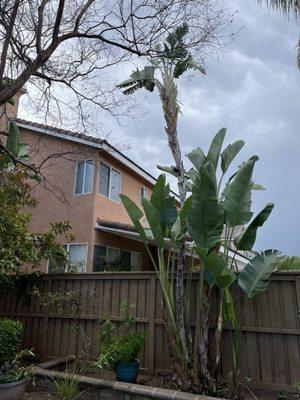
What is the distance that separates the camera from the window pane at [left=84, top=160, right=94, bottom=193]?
13742 millimetres

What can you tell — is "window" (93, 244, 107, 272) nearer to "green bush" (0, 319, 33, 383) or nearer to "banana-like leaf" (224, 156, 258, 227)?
"green bush" (0, 319, 33, 383)

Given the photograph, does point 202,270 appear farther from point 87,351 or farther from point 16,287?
point 16,287

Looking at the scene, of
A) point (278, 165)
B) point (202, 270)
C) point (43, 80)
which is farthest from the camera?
point (278, 165)

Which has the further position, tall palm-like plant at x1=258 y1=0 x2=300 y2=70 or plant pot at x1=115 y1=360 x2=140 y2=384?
tall palm-like plant at x1=258 y1=0 x2=300 y2=70

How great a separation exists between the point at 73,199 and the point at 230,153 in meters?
8.78

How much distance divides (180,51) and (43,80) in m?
3.94

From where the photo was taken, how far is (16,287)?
29.0 feet

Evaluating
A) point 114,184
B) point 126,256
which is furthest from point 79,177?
point 126,256

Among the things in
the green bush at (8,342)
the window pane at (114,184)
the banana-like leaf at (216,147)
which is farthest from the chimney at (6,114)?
the banana-like leaf at (216,147)

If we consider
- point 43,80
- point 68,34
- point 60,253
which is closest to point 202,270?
point 60,253

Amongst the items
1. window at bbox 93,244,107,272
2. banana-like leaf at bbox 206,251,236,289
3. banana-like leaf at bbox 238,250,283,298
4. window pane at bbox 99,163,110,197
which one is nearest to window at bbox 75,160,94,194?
window pane at bbox 99,163,110,197

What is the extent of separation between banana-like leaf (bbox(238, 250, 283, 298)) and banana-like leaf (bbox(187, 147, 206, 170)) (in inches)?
78.3

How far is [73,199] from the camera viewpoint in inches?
549

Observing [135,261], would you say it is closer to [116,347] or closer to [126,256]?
[126,256]
